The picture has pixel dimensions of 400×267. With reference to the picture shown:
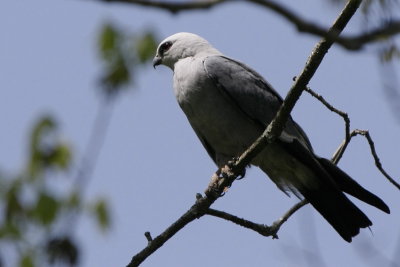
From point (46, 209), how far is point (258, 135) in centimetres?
361

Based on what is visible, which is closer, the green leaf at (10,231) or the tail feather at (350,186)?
the green leaf at (10,231)

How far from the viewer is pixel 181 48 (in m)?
7.29

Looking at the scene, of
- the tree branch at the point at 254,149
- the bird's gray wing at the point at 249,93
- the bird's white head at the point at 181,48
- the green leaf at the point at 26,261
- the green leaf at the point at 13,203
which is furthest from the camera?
the bird's white head at the point at 181,48

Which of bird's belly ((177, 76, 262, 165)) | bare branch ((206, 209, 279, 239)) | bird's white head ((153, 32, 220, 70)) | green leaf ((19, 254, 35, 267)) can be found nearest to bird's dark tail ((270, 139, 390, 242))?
bird's belly ((177, 76, 262, 165))

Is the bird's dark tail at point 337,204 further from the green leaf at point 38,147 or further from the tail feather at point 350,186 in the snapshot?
the green leaf at point 38,147

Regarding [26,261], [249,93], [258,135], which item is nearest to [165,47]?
[249,93]

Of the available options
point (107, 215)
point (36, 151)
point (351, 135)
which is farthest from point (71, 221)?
point (351, 135)

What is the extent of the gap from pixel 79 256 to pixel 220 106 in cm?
392

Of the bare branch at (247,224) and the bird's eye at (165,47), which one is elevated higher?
the bird's eye at (165,47)

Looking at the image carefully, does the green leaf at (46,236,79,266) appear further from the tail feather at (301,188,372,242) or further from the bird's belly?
the tail feather at (301,188,372,242)

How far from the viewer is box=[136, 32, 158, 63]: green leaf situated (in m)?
3.32

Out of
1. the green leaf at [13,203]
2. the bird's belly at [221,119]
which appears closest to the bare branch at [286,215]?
the bird's belly at [221,119]

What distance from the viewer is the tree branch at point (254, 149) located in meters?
4.03

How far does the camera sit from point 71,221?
245cm
